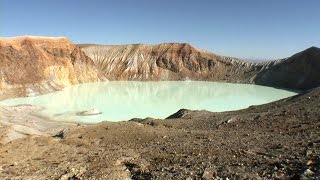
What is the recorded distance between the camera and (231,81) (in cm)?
7175

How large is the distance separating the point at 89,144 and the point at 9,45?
47.0 metres

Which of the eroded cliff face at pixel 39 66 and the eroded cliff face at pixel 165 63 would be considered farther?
the eroded cliff face at pixel 165 63

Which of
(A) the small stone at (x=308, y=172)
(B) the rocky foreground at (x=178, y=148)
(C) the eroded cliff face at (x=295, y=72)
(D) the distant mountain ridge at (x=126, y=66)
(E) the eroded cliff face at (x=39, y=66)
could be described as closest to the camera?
(A) the small stone at (x=308, y=172)

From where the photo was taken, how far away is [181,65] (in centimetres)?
8038

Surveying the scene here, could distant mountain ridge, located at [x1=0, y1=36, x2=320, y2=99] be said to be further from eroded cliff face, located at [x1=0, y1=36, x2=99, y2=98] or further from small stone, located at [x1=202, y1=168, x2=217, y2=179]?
small stone, located at [x1=202, y1=168, x2=217, y2=179]

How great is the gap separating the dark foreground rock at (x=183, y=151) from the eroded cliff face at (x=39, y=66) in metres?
37.2

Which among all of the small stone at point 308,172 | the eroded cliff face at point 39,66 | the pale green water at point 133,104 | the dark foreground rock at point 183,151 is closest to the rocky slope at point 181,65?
the eroded cliff face at point 39,66

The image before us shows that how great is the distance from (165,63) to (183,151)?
69.7m

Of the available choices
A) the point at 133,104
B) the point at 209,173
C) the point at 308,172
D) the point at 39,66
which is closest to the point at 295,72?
the point at 133,104

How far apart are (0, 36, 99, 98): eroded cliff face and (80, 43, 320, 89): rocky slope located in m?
8.40

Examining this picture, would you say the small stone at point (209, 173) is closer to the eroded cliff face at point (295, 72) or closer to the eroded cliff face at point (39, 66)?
the eroded cliff face at point (39, 66)

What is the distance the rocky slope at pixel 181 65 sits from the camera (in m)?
66.9

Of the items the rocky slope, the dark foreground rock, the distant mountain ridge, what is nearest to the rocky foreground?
the dark foreground rock

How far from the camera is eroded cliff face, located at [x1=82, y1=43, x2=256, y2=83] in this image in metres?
76.4
